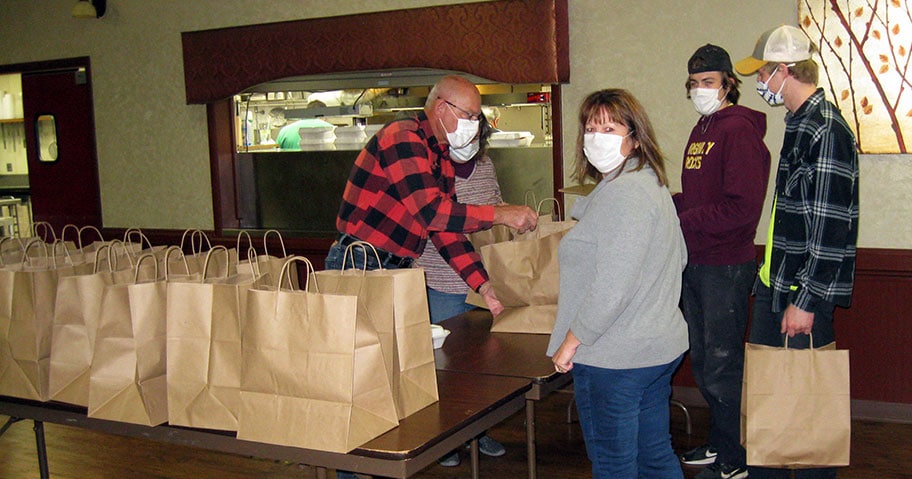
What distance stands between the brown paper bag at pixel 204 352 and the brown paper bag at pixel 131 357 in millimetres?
99

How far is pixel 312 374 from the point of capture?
1.89 meters

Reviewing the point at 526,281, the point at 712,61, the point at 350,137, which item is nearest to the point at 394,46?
the point at 350,137

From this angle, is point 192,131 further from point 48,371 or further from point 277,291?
point 277,291

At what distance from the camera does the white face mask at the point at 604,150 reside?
216 cm

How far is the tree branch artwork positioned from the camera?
377cm

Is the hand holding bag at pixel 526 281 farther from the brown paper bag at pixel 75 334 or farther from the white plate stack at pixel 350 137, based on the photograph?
the white plate stack at pixel 350 137

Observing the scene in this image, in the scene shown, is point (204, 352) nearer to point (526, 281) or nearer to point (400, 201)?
point (400, 201)

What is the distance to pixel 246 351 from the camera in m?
1.98

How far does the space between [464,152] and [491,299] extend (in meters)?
0.61

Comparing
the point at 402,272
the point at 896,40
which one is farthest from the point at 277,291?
the point at 896,40

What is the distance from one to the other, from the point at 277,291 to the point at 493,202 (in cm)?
183

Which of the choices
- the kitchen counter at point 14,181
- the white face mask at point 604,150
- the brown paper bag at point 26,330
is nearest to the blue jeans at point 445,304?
the white face mask at point 604,150

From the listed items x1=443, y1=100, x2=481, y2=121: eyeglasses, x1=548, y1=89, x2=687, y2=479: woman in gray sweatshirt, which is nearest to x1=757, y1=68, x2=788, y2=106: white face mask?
x1=548, y1=89, x2=687, y2=479: woman in gray sweatshirt

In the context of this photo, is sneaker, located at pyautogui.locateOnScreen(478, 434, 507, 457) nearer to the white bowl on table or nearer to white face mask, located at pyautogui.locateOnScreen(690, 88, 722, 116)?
the white bowl on table
